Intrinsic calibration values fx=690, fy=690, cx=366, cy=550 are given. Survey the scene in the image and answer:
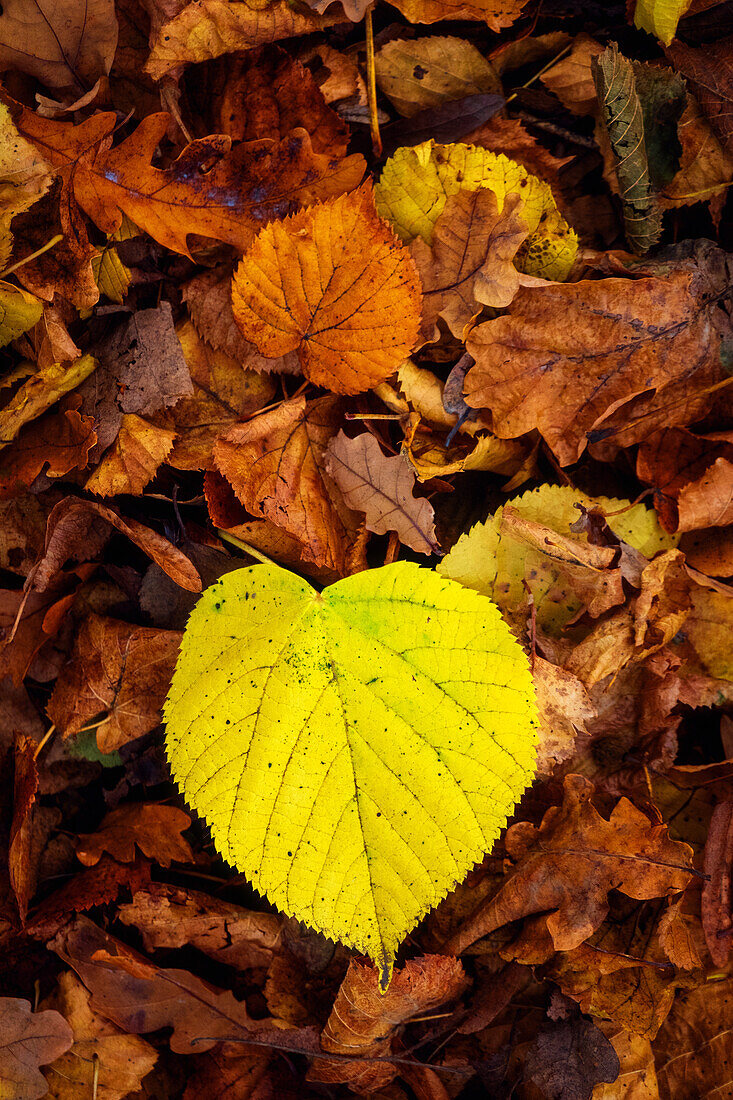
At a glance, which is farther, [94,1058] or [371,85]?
[94,1058]

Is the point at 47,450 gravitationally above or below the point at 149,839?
above

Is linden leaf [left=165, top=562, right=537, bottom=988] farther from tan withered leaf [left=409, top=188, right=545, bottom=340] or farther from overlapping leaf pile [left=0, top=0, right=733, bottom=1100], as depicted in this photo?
tan withered leaf [left=409, top=188, right=545, bottom=340]

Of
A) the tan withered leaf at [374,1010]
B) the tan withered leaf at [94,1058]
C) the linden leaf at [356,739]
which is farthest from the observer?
the tan withered leaf at [94,1058]

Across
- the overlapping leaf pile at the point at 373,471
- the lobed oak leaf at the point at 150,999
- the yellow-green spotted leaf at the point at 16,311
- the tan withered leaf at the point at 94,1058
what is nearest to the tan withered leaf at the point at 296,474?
the overlapping leaf pile at the point at 373,471

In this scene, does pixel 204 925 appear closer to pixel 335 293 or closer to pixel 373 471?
pixel 373 471

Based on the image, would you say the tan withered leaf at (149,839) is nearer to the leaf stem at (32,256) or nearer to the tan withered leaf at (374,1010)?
the tan withered leaf at (374,1010)

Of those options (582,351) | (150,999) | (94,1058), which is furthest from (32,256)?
(94,1058)

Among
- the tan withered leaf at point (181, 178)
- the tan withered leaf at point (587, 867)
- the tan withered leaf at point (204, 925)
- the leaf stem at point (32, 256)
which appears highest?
the tan withered leaf at point (181, 178)

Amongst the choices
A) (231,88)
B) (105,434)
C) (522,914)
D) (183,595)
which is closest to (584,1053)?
(522,914)
